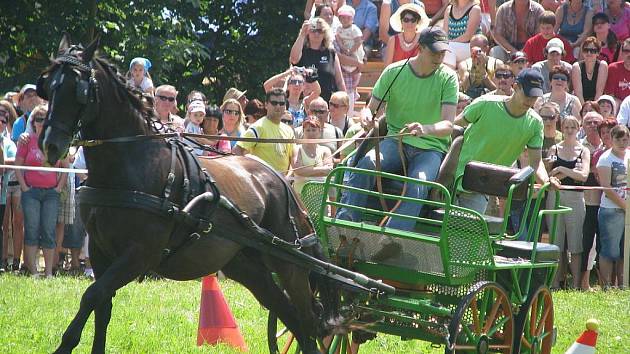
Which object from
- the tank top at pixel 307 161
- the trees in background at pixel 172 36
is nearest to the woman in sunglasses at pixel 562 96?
the tank top at pixel 307 161

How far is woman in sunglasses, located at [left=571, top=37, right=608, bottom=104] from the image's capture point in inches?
577

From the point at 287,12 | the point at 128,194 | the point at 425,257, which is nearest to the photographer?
the point at 128,194

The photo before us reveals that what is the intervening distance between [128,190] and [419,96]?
2403mm

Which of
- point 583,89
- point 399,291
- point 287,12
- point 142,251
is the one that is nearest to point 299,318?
point 399,291

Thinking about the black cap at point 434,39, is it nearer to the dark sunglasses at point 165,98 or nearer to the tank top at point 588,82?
the dark sunglasses at point 165,98

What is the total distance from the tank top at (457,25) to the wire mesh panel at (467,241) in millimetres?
8058

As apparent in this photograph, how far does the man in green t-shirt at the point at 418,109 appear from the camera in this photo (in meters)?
7.89

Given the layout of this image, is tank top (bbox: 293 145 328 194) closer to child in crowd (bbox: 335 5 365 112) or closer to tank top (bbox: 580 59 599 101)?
child in crowd (bbox: 335 5 365 112)

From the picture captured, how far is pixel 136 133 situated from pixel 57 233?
5976 millimetres

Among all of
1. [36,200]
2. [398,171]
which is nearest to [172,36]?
[36,200]

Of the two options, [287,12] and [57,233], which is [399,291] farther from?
[287,12]

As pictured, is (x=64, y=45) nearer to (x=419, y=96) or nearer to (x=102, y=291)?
(x=102, y=291)

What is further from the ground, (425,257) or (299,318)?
(425,257)

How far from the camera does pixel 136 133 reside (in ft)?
22.4
